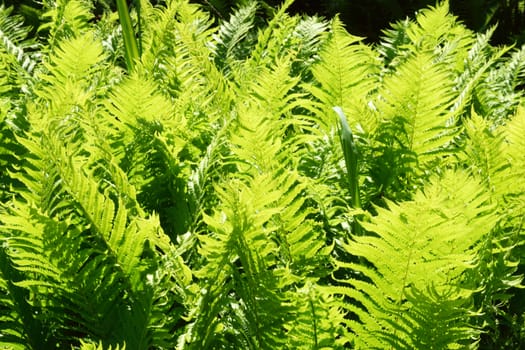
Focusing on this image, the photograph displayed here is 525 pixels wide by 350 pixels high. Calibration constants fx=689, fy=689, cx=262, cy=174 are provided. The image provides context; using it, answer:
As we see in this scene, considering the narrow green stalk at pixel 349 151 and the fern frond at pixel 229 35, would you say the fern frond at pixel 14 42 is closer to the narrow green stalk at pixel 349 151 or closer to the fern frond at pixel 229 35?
the fern frond at pixel 229 35

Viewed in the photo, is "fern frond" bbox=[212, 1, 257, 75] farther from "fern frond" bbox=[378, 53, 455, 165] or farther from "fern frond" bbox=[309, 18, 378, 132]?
"fern frond" bbox=[378, 53, 455, 165]

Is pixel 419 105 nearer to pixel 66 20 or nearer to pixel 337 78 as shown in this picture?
pixel 337 78

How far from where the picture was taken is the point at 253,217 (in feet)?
3.18

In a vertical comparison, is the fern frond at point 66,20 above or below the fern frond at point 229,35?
below

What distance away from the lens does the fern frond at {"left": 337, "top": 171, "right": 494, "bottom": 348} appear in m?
0.96

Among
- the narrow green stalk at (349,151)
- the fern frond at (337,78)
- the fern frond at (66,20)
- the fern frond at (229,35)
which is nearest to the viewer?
the narrow green stalk at (349,151)

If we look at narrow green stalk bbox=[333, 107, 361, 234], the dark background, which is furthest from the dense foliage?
the dark background

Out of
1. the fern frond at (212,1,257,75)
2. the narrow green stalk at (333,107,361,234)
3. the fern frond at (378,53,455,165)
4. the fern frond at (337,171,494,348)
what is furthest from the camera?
the fern frond at (212,1,257,75)

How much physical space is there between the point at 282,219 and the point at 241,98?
1.65ft

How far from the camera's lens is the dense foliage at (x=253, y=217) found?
102cm

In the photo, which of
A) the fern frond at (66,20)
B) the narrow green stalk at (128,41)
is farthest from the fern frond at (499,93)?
the fern frond at (66,20)

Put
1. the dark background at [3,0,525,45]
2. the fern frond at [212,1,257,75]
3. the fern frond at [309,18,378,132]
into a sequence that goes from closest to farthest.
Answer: the fern frond at [309,18,378,132] < the fern frond at [212,1,257,75] < the dark background at [3,0,525,45]

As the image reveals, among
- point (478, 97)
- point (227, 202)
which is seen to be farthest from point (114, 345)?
point (478, 97)

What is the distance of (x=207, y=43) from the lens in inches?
78.9
